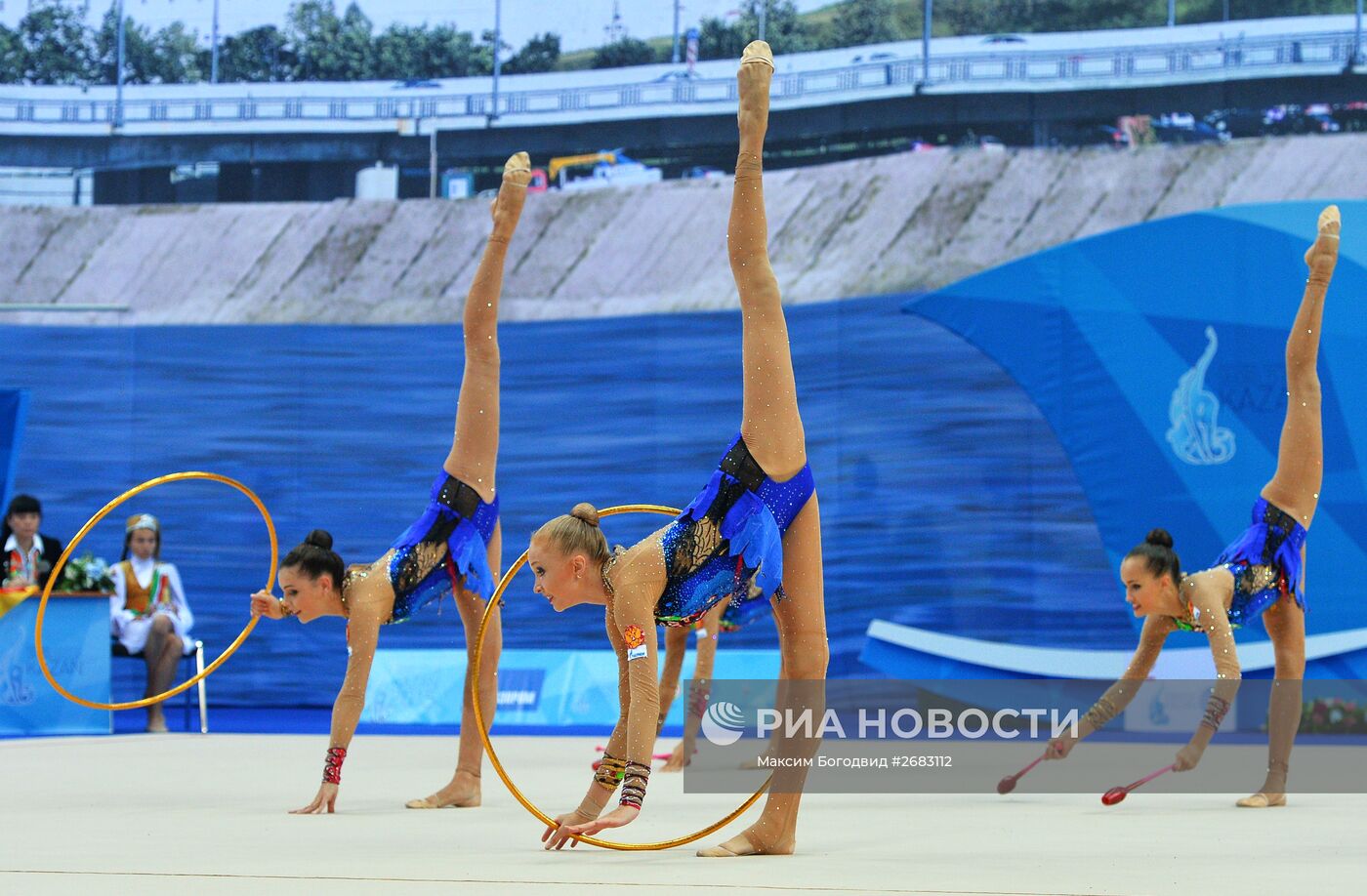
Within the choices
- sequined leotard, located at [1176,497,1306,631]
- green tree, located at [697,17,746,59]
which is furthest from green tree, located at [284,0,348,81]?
sequined leotard, located at [1176,497,1306,631]

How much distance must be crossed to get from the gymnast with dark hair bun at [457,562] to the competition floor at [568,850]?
42 centimetres

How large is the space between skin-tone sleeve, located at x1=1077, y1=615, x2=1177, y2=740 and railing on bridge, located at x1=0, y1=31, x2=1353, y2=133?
5.34 metres

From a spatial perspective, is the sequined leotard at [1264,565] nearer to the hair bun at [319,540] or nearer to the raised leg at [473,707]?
the raised leg at [473,707]

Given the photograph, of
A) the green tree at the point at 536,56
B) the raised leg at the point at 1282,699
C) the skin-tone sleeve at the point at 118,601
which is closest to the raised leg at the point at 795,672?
the raised leg at the point at 1282,699

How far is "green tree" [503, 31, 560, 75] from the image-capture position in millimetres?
12180

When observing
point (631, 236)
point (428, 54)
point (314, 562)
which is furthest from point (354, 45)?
point (314, 562)

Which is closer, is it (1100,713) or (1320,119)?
(1100,713)

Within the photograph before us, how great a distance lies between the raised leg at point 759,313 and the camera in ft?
14.2

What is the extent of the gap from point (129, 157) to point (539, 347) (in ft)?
12.7

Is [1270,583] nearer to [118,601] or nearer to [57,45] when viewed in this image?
[118,601]

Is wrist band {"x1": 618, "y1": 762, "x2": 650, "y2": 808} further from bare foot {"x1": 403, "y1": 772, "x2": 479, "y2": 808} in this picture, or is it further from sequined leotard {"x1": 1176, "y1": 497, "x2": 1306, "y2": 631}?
sequined leotard {"x1": 1176, "y1": 497, "x2": 1306, "y2": 631}

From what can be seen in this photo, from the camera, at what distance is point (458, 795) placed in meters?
5.92

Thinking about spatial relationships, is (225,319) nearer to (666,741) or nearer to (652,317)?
(652,317)

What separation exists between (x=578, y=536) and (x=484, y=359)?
213 cm
